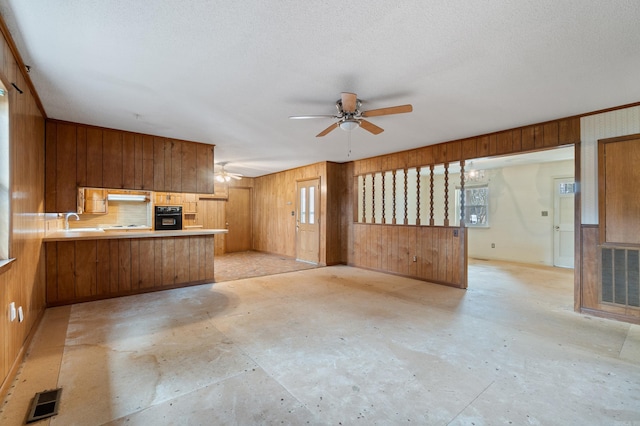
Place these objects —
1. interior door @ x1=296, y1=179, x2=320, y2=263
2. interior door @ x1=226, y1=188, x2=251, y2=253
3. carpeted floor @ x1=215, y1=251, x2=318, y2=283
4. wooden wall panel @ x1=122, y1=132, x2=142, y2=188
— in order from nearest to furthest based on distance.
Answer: wooden wall panel @ x1=122, y1=132, x2=142, y2=188
carpeted floor @ x1=215, y1=251, x2=318, y2=283
interior door @ x1=296, y1=179, x2=320, y2=263
interior door @ x1=226, y1=188, x2=251, y2=253

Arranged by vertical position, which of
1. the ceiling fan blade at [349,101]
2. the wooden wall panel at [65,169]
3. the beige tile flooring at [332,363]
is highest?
the ceiling fan blade at [349,101]

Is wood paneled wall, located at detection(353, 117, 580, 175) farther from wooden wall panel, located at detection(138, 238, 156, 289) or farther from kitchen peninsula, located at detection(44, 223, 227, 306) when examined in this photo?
wooden wall panel, located at detection(138, 238, 156, 289)

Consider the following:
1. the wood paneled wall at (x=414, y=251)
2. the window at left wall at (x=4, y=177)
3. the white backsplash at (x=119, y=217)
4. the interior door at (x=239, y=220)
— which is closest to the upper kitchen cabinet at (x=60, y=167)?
the window at left wall at (x=4, y=177)

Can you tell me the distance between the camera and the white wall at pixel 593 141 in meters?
3.35

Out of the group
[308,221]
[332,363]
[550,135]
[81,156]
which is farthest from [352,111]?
[308,221]

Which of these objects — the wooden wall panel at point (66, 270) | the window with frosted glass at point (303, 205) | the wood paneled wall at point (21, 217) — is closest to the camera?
the wood paneled wall at point (21, 217)

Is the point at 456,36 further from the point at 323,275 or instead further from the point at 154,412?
the point at 323,275

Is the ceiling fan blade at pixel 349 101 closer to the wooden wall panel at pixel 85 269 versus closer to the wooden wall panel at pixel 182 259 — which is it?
the wooden wall panel at pixel 182 259

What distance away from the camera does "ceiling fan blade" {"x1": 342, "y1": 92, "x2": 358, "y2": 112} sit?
2814 millimetres

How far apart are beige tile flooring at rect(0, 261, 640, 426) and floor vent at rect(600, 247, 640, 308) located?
14.3 inches

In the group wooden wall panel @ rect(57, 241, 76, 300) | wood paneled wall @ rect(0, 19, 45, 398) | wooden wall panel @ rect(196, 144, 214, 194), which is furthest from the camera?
wooden wall panel @ rect(196, 144, 214, 194)

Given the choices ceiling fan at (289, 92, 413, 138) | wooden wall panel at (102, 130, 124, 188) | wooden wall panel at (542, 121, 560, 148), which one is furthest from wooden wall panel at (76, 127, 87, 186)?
wooden wall panel at (542, 121, 560, 148)

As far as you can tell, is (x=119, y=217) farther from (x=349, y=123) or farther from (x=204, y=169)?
(x=349, y=123)

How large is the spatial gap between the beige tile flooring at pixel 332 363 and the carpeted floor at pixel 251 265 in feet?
5.22
